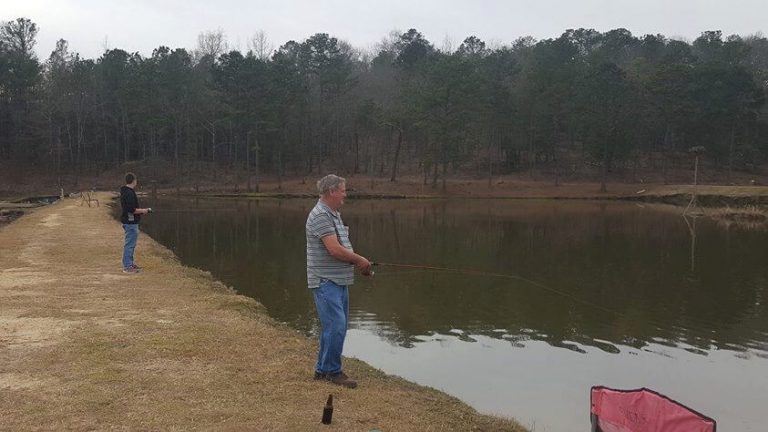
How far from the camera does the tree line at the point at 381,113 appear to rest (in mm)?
58406

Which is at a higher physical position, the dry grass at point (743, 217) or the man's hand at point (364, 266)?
the man's hand at point (364, 266)

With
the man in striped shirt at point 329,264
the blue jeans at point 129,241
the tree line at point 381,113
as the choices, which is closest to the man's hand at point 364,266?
the man in striped shirt at point 329,264

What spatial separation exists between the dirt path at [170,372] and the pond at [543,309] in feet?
5.05

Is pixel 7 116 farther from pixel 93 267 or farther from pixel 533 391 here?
pixel 533 391

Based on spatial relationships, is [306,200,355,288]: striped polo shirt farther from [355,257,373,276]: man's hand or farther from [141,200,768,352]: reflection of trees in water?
[141,200,768,352]: reflection of trees in water

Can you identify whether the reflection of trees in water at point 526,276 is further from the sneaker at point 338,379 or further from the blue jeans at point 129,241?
the sneaker at point 338,379

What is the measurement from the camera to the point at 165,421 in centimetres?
504

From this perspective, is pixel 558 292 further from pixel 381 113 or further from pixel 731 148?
pixel 731 148

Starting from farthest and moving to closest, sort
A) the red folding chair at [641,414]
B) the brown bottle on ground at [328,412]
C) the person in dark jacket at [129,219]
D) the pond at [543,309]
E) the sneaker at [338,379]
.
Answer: the person in dark jacket at [129,219] < the pond at [543,309] < the sneaker at [338,379] < the brown bottle on ground at [328,412] < the red folding chair at [641,414]

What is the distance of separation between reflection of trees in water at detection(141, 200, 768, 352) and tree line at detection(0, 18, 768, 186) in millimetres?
27580

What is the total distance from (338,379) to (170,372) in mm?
1731

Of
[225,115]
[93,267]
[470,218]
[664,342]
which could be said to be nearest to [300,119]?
[225,115]

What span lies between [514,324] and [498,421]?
5565 mm

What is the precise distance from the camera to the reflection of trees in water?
443 inches
